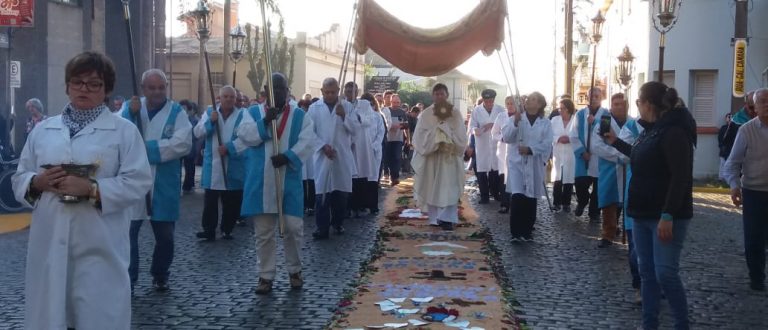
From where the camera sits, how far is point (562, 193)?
16.2m

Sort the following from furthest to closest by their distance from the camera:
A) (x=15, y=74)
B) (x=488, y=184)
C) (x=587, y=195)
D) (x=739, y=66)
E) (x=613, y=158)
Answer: (x=739, y=66), (x=15, y=74), (x=488, y=184), (x=587, y=195), (x=613, y=158)

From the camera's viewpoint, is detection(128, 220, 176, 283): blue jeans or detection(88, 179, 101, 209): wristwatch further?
detection(128, 220, 176, 283): blue jeans

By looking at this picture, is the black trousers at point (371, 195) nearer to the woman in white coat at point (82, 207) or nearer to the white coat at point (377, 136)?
the white coat at point (377, 136)

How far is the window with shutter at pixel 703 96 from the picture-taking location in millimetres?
25344

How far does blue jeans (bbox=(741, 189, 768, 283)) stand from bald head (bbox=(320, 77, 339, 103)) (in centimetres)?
505

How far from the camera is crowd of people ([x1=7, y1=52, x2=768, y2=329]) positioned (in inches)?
187

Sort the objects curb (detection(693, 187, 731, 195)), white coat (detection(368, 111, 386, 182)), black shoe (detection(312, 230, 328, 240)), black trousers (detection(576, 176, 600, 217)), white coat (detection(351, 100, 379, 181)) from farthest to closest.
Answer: curb (detection(693, 187, 731, 195)) < white coat (detection(368, 111, 386, 182)) < white coat (detection(351, 100, 379, 181)) < black trousers (detection(576, 176, 600, 217)) < black shoe (detection(312, 230, 328, 240))

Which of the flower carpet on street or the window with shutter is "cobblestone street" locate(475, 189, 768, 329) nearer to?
the flower carpet on street

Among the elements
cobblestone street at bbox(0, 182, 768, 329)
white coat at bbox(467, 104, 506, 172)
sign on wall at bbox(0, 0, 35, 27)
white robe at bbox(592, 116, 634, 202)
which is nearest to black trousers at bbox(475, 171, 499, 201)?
white coat at bbox(467, 104, 506, 172)

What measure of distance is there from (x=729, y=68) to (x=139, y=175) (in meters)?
22.3

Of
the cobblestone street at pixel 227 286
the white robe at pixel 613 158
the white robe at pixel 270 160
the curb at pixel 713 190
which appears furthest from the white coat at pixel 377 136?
the curb at pixel 713 190

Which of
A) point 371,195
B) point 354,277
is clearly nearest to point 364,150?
point 371,195

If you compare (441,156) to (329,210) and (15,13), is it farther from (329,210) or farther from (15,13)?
(15,13)

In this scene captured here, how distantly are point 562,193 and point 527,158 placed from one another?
4222mm
